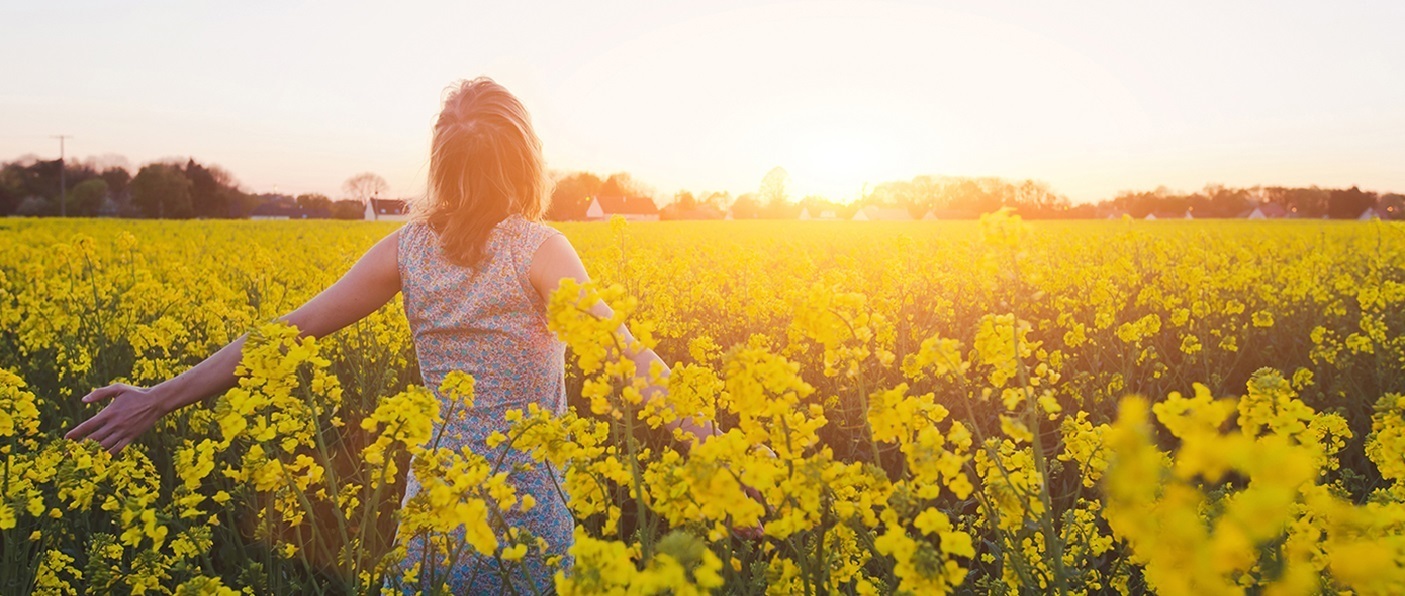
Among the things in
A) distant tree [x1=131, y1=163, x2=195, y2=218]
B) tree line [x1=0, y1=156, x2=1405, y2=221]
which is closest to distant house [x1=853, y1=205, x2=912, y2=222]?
tree line [x1=0, y1=156, x2=1405, y2=221]

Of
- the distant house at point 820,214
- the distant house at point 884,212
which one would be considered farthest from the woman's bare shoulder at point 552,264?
the distant house at point 884,212

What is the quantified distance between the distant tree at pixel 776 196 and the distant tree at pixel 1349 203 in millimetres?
38792

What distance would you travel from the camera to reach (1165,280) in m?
7.38

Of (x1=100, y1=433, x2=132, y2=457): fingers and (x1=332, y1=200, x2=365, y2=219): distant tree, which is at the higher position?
(x1=332, y1=200, x2=365, y2=219): distant tree

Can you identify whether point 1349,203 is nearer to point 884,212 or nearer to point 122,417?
point 884,212

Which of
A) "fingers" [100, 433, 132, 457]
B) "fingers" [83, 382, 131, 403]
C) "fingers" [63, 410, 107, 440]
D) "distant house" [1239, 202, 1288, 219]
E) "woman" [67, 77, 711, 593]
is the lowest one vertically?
"fingers" [100, 433, 132, 457]

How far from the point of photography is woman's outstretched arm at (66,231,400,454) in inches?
91.0

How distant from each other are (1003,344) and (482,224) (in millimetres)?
1605

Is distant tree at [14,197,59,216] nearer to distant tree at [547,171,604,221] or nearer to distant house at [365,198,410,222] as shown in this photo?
distant house at [365,198,410,222]

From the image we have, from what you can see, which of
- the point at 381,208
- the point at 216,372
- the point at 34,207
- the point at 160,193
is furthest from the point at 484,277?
the point at 381,208

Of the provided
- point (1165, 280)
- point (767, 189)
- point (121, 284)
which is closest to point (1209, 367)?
point (1165, 280)

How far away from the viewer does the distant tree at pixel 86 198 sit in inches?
2253

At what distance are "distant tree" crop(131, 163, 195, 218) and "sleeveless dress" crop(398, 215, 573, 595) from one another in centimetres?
6487

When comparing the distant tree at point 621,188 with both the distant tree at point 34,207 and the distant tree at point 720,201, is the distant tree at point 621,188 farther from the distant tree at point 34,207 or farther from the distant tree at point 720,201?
the distant tree at point 34,207
